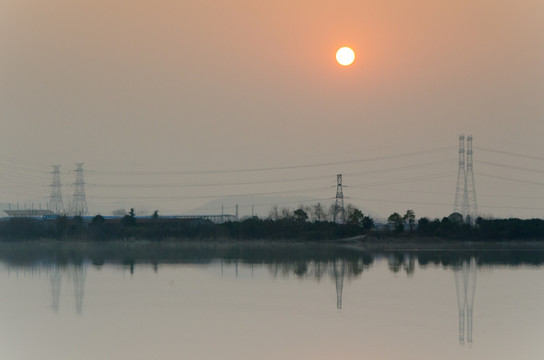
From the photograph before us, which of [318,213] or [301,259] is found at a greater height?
[318,213]

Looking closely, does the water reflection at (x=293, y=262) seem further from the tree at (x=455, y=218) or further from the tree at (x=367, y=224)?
the tree at (x=455, y=218)

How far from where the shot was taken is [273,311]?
17.1 metres

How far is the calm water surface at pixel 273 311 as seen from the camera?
13359 millimetres

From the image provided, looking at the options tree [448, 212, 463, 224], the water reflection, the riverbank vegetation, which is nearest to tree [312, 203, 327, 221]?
the riverbank vegetation

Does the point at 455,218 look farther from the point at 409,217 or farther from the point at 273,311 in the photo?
the point at 273,311

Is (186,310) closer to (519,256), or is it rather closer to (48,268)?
(48,268)

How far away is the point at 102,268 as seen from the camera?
2833cm

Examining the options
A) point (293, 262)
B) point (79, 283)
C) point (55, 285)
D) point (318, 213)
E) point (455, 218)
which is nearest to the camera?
point (55, 285)

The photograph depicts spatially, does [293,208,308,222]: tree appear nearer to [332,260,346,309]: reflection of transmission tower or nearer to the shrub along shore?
the shrub along shore

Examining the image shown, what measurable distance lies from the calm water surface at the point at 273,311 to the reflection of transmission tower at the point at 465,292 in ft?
0.10

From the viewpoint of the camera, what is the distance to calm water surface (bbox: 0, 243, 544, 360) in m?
13.4

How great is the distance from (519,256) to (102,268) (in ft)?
54.9

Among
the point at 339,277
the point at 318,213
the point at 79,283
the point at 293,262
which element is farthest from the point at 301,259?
the point at 318,213

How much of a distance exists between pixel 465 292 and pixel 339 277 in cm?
449
